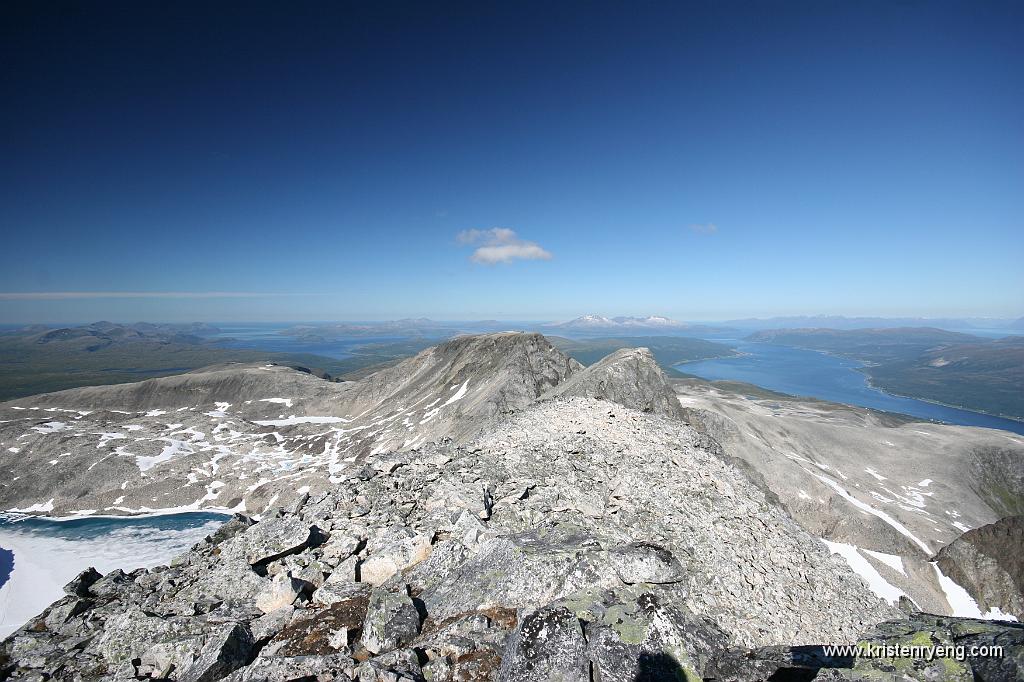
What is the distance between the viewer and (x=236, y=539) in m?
13.3

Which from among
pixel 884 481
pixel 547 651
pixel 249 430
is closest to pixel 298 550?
pixel 547 651

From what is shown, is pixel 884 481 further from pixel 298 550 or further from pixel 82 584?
pixel 82 584

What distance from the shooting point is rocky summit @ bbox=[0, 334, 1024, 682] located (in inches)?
303

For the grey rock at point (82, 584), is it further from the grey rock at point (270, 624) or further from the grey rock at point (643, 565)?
the grey rock at point (643, 565)

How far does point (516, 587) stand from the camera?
1000 centimetres

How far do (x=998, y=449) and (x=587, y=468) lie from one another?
13009cm

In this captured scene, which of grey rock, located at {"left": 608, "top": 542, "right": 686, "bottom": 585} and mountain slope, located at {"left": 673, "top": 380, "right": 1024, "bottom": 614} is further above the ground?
grey rock, located at {"left": 608, "top": 542, "right": 686, "bottom": 585}

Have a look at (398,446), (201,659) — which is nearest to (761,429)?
(398,446)

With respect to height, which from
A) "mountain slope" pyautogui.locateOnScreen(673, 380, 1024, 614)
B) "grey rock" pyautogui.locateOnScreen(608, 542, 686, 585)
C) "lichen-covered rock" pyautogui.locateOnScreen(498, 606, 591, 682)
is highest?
"lichen-covered rock" pyautogui.locateOnScreen(498, 606, 591, 682)

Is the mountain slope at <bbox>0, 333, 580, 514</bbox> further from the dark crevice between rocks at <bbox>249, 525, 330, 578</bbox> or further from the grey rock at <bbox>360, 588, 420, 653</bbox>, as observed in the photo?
the grey rock at <bbox>360, 588, 420, 653</bbox>

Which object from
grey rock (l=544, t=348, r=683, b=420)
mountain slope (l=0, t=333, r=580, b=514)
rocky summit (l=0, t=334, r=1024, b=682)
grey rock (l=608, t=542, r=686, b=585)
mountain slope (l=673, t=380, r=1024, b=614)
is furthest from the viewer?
mountain slope (l=0, t=333, r=580, b=514)

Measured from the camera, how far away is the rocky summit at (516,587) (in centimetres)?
771

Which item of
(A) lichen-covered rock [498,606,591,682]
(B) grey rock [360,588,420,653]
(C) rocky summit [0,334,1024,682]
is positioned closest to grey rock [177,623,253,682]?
(C) rocky summit [0,334,1024,682]

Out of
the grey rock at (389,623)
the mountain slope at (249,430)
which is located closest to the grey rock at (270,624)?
the grey rock at (389,623)
